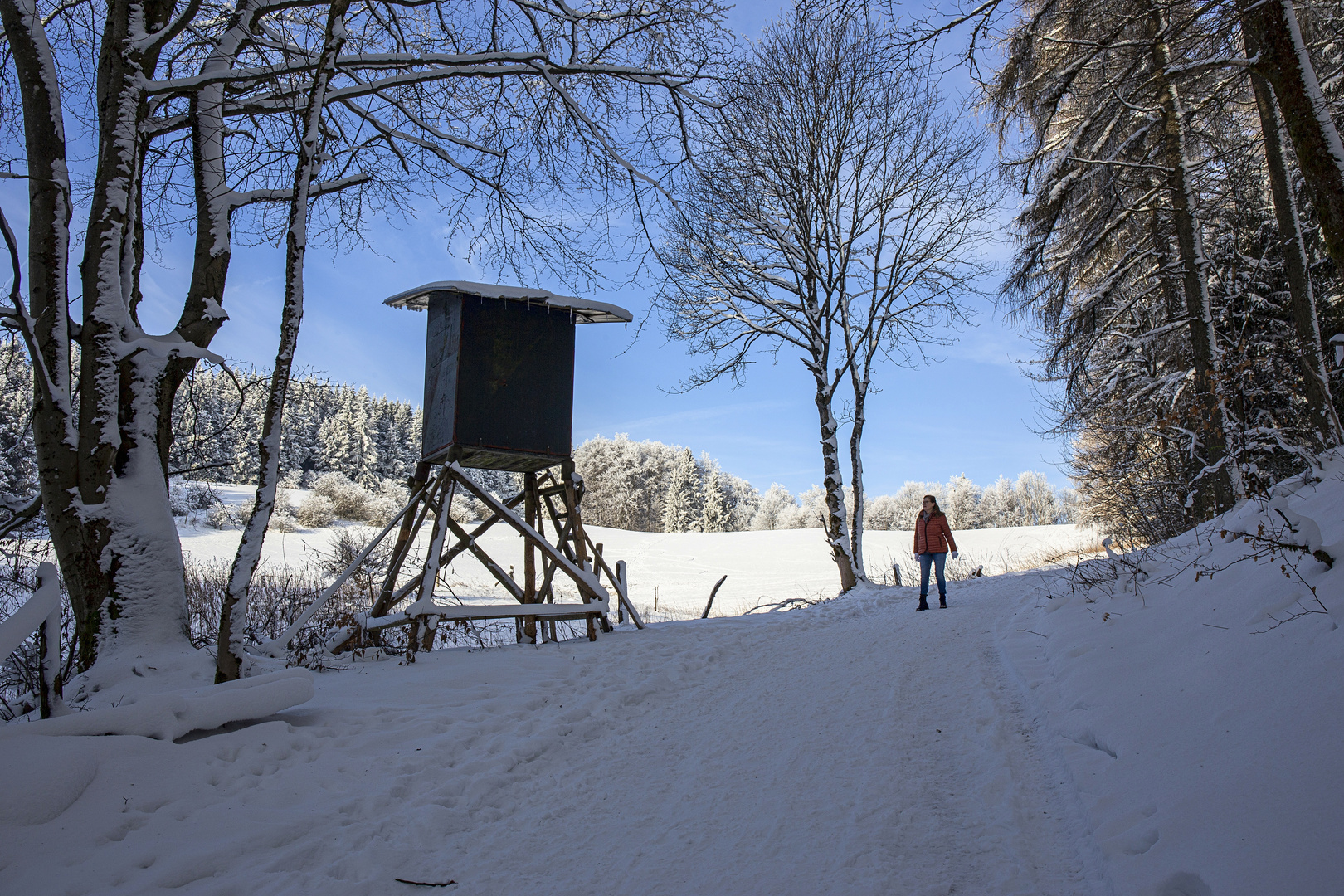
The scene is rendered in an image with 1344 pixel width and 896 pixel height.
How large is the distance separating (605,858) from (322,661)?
4794 mm

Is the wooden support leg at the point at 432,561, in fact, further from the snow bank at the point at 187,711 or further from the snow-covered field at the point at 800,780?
the snow bank at the point at 187,711

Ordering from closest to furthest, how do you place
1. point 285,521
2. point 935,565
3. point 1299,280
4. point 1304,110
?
1. point 1304,110
2. point 1299,280
3. point 935,565
4. point 285,521

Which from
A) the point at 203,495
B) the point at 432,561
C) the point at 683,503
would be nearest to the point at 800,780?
the point at 432,561

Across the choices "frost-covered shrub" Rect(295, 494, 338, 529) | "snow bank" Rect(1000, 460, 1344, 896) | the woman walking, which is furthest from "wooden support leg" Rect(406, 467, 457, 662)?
"frost-covered shrub" Rect(295, 494, 338, 529)

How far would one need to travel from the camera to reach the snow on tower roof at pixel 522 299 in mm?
8555

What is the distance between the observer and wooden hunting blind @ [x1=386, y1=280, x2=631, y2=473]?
27.7ft

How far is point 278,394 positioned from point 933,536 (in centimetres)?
914

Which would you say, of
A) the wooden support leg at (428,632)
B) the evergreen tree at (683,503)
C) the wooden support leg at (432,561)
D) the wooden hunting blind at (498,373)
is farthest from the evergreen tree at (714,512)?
the wooden support leg at (428,632)

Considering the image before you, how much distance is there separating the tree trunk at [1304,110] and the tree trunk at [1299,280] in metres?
1.61

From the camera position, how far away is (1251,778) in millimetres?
2693

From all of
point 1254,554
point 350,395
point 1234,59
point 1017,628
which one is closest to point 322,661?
point 1017,628

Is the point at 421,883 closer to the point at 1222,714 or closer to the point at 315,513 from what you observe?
the point at 1222,714

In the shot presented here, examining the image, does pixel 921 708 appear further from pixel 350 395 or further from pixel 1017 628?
pixel 350 395

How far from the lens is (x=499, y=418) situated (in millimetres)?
8609
